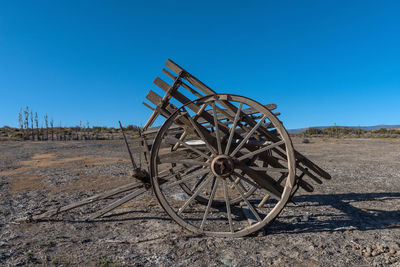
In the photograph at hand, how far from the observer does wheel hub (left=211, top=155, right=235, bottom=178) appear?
4.12 m

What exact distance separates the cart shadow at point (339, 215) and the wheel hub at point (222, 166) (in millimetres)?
1415

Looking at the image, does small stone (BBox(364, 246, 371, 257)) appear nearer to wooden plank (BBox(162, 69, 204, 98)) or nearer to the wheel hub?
the wheel hub

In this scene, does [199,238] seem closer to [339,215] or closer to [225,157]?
[225,157]

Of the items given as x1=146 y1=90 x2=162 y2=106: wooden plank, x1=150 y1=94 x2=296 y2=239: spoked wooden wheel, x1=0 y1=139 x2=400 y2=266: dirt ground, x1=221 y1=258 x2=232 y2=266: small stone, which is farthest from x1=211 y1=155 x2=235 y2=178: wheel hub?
x1=146 y1=90 x2=162 y2=106: wooden plank

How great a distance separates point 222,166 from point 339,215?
3130mm

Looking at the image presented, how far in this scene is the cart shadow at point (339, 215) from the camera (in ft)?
15.4

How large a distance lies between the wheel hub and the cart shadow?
1415 millimetres

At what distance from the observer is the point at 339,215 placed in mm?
5410

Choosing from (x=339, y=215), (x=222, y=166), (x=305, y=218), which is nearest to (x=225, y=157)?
(x=222, y=166)

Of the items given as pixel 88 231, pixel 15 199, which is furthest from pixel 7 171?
pixel 88 231

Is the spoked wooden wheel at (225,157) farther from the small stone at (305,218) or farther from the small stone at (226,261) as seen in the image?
the small stone at (305,218)

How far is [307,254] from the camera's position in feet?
12.1

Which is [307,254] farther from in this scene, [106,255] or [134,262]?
[106,255]

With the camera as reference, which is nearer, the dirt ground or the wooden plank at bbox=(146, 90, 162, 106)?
the dirt ground
